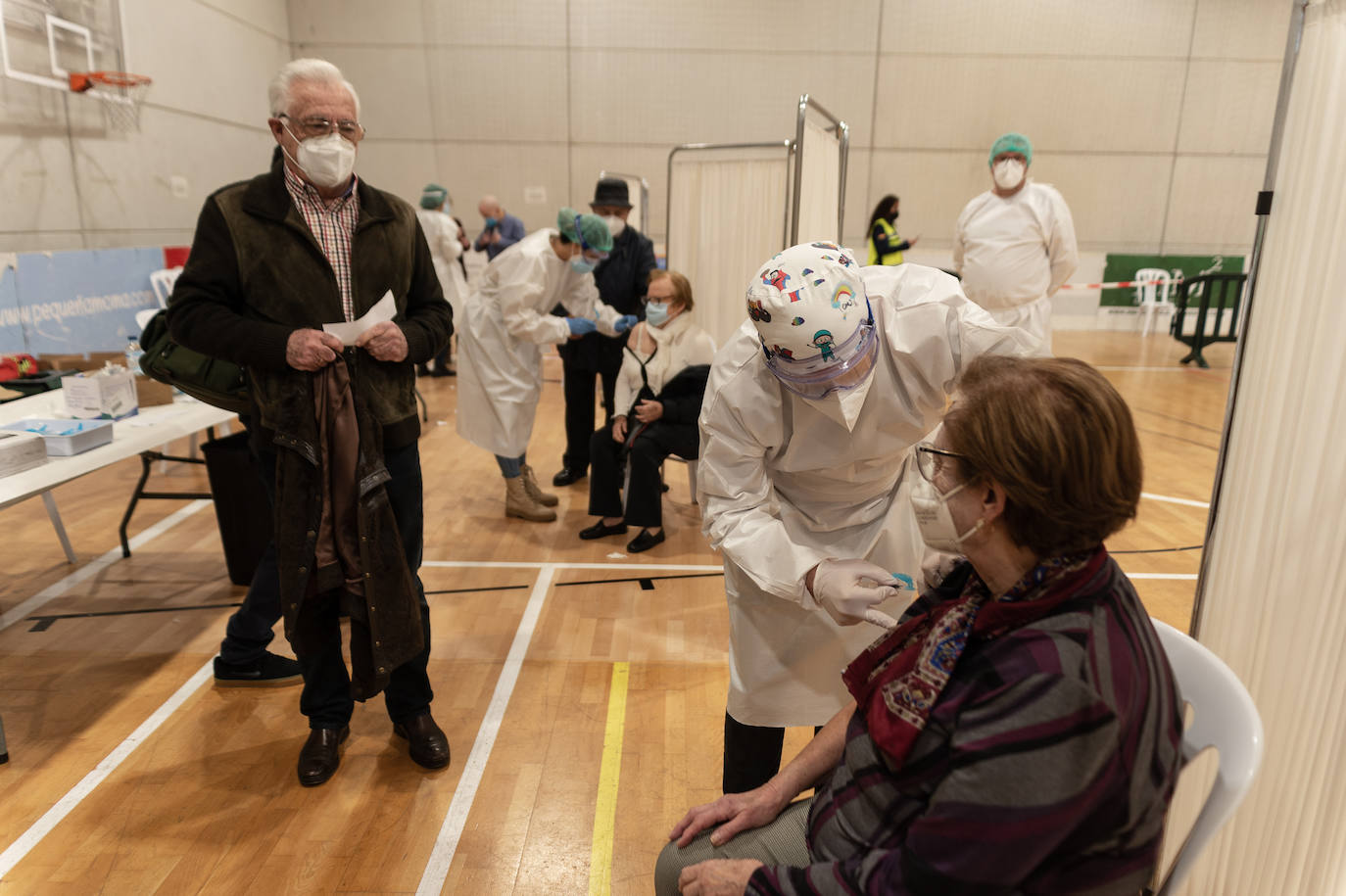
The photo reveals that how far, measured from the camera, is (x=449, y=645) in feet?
10.2

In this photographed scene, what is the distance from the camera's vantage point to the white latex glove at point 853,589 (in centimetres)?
141

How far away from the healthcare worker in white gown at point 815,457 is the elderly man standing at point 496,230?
767 centimetres

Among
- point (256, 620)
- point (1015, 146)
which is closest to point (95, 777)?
point (256, 620)

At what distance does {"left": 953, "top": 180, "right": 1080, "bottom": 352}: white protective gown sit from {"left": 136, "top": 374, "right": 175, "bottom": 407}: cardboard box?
433 centimetres

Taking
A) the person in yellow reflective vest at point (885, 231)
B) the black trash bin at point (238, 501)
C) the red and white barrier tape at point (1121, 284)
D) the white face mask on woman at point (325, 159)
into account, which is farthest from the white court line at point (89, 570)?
the red and white barrier tape at point (1121, 284)

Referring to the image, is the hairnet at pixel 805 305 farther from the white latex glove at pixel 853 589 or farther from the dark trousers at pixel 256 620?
the dark trousers at pixel 256 620

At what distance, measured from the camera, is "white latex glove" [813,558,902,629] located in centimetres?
141

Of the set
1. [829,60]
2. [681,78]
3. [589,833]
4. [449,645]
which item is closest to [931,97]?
[829,60]

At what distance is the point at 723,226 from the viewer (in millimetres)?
4234

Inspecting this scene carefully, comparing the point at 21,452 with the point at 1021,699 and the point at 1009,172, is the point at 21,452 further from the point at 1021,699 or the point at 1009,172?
the point at 1009,172

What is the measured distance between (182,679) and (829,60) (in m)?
10.2

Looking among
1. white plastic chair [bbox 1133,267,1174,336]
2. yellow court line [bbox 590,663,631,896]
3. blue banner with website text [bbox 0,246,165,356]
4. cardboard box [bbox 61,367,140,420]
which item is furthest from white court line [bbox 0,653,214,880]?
white plastic chair [bbox 1133,267,1174,336]

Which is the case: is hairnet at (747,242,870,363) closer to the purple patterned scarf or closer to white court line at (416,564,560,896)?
the purple patterned scarf

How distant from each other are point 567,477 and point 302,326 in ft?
10.1
